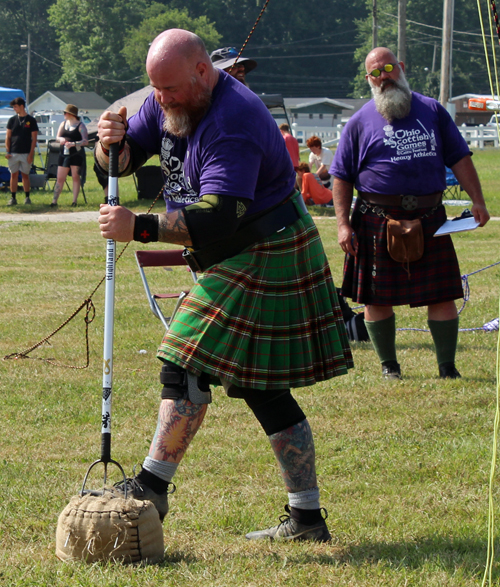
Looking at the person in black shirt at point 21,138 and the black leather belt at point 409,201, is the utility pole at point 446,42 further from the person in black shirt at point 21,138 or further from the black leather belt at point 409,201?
the black leather belt at point 409,201

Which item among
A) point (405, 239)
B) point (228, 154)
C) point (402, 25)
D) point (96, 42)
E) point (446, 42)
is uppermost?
point (96, 42)

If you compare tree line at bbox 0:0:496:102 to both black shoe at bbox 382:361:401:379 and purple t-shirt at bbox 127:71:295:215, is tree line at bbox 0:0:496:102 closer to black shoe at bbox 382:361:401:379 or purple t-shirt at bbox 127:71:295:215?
black shoe at bbox 382:361:401:379

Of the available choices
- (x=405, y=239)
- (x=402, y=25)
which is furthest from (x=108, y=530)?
(x=402, y=25)

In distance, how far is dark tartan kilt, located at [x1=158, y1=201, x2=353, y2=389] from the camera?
104 inches

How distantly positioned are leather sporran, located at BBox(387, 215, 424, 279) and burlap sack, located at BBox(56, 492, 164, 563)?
252 centimetres

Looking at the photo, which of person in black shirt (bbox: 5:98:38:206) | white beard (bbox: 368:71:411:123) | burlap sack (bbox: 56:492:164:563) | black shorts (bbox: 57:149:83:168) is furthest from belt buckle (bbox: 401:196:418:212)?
person in black shirt (bbox: 5:98:38:206)

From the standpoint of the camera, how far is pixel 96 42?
77.2 metres

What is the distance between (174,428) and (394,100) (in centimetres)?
266

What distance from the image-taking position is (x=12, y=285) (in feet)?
26.8

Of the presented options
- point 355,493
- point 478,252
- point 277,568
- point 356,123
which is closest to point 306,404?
point 355,493

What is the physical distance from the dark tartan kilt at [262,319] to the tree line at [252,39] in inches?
2847

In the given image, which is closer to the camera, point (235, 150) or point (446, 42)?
point (235, 150)

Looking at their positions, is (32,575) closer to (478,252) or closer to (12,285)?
(12,285)

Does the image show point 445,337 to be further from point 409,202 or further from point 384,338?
point 409,202
